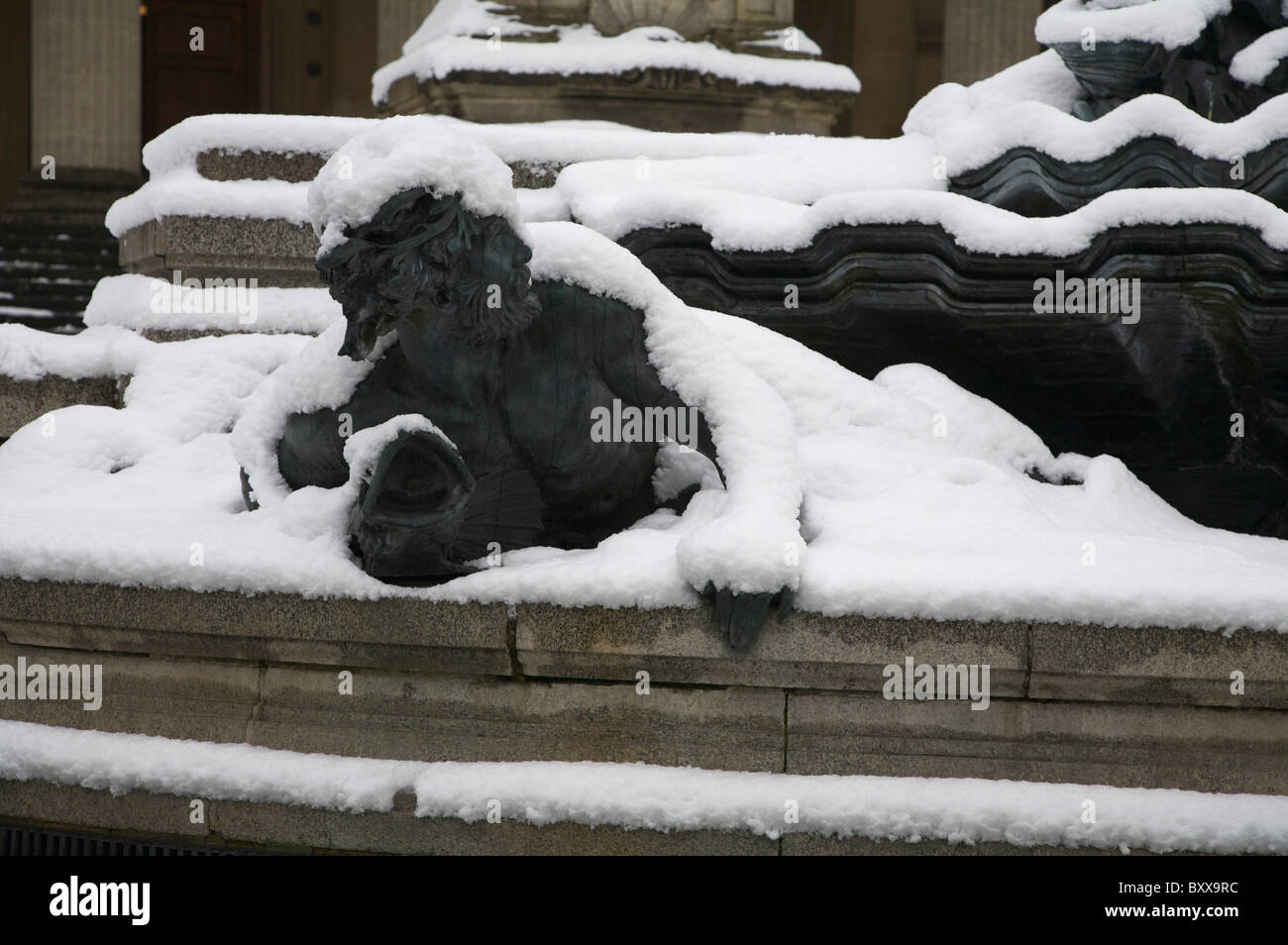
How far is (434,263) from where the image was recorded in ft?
12.5

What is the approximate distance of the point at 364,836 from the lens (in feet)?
12.3

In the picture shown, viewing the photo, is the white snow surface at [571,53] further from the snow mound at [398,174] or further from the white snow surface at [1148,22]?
the snow mound at [398,174]

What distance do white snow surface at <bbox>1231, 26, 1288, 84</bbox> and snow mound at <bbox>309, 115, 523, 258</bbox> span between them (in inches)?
133

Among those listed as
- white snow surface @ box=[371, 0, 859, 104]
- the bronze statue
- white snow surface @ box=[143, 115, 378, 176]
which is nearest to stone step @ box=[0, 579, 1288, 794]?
the bronze statue

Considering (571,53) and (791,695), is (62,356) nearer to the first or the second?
(571,53)

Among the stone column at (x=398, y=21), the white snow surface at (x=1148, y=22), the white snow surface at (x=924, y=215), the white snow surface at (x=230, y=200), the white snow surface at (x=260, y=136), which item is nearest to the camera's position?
the white snow surface at (x=924, y=215)

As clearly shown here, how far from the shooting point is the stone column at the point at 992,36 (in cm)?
1736

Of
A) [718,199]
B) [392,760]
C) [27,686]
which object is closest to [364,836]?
[392,760]

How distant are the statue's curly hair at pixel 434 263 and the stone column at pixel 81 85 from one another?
1471cm

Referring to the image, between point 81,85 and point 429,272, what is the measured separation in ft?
49.9

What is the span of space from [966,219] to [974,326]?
37 centimetres

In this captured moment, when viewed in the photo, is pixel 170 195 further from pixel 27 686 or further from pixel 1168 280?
pixel 1168 280

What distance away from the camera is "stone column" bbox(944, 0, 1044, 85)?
17359 mm

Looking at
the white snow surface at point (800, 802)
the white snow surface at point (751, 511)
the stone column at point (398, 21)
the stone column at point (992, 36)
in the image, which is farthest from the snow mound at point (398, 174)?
the stone column at point (992, 36)
